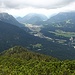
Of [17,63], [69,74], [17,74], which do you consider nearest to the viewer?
[69,74]

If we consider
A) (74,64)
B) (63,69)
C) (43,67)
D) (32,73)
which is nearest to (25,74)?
(32,73)

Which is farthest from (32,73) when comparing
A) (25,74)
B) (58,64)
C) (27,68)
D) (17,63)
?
(17,63)

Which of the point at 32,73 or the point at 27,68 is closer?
the point at 32,73

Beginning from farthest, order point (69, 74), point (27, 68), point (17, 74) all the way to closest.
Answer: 1. point (27, 68)
2. point (17, 74)
3. point (69, 74)

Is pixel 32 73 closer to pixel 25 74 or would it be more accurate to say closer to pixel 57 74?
A: pixel 25 74

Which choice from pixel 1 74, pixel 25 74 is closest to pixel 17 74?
pixel 25 74

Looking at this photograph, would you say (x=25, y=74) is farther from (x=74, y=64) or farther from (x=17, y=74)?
(x=74, y=64)

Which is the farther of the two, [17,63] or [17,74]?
[17,63]

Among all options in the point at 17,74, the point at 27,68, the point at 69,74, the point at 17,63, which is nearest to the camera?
the point at 69,74

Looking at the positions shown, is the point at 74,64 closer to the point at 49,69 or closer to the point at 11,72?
the point at 49,69
